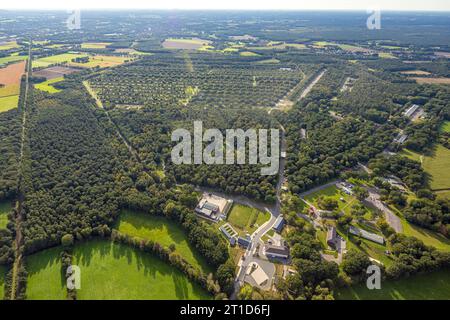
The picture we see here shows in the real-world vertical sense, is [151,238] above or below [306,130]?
below

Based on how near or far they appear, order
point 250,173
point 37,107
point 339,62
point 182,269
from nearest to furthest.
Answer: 1. point 182,269
2. point 250,173
3. point 37,107
4. point 339,62

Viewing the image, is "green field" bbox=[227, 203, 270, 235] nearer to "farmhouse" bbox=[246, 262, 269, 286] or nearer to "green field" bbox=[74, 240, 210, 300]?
"farmhouse" bbox=[246, 262, 269, 286]

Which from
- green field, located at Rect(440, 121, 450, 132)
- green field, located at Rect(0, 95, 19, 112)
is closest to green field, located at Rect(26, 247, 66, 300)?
green field, located at Rect(0, 95, 19, 112)

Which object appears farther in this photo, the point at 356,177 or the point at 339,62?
the point at 339,62

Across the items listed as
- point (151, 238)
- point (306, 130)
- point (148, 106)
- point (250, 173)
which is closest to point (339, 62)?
point (306, 130)

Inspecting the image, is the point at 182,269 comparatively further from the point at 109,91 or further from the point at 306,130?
Result: the point at 109,91
